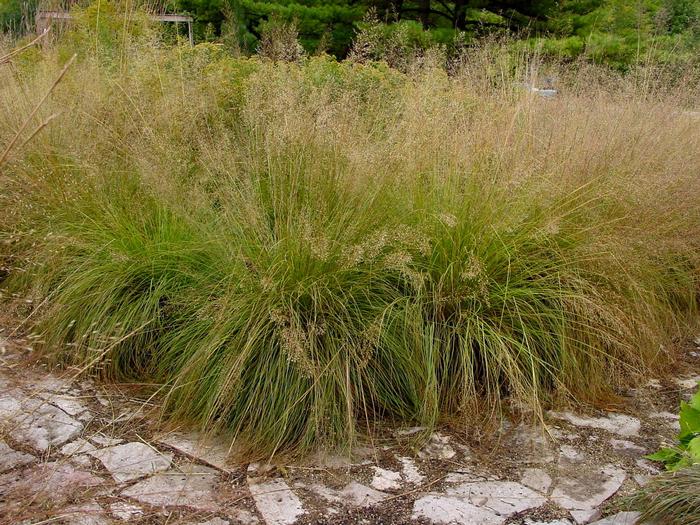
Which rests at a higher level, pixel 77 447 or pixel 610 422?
pixel 77 447

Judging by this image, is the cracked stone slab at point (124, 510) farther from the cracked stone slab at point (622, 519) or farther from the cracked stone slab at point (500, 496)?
the cracked stone slab at point (622, 519)

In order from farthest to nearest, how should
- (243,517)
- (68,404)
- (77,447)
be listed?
(68,404) → (77,447) → (243,517)

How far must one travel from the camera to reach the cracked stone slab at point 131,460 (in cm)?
245

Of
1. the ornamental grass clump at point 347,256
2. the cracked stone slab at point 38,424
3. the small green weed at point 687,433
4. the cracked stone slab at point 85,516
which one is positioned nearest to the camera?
the cracked stone slab at point 85,516

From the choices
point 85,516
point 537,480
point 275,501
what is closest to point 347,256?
point 275,501

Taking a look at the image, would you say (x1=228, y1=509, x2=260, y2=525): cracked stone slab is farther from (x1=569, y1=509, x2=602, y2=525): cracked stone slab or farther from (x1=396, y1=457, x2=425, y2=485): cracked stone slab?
(x1=569, y1=509, x2=602, y2=525): cracked stone slab

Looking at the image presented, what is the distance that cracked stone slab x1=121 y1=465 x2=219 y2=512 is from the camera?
7.50 ft

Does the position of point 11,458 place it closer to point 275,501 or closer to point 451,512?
point 275,501

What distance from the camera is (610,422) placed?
2.99 meters

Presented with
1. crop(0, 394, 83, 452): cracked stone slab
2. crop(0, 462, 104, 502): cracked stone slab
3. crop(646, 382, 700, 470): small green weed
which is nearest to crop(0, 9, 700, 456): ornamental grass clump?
crop(0, 394, 83, 452): cracked stone slab

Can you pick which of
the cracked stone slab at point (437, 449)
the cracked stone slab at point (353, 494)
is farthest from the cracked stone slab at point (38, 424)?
the cracked stone slab at point (437, 449)

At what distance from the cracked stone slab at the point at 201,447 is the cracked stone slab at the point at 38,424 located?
371 millimetres

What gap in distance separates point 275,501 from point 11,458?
0.97 metres

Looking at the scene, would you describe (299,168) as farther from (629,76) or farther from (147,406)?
(629,76)
